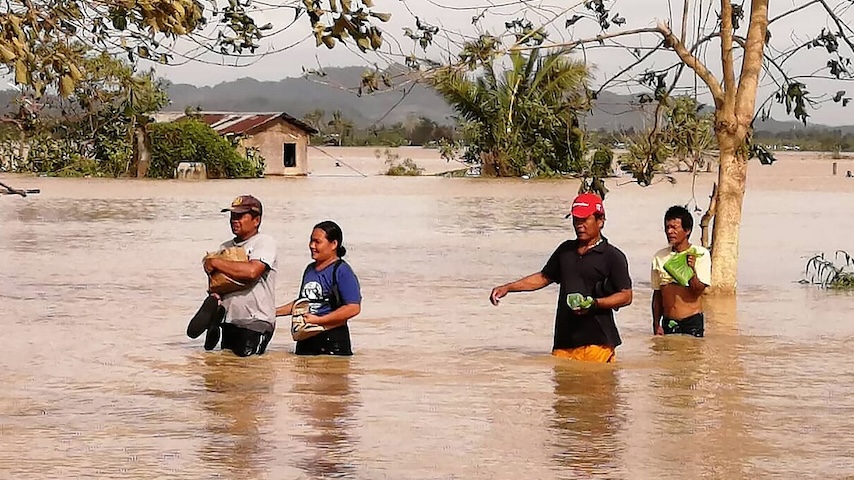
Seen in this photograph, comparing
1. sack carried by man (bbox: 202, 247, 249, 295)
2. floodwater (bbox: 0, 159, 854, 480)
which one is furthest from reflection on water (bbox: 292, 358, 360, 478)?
sack carried by man (bbox: 202, 247, 249, 295)

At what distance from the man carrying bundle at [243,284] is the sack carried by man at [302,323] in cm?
33

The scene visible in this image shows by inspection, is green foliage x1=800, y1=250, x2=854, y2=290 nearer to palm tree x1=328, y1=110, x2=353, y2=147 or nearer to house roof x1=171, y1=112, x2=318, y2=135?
house roof x1=171, y1=112, x2=318, y2=135

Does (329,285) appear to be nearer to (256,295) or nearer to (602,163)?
(256,295)

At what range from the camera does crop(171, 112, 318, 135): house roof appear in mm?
53969

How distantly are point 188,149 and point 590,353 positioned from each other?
41.7 meters

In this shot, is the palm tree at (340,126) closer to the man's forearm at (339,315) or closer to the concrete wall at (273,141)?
the concrete wall at (273,141)

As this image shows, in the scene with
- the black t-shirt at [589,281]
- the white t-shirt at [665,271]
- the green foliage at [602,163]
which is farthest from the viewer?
the green foliage at [602,163]

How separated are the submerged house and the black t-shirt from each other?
44.0m

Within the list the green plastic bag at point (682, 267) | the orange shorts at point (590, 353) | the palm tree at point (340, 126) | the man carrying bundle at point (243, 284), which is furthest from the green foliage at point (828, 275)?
the palm tree at point (340, 126)

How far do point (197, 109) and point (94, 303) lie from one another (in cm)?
4059

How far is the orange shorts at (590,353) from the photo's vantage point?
9.50 metres

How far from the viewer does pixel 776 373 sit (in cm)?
1115

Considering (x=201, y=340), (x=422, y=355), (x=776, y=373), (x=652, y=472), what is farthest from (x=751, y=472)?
(x=201, y=340)

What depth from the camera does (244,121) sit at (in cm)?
5556
